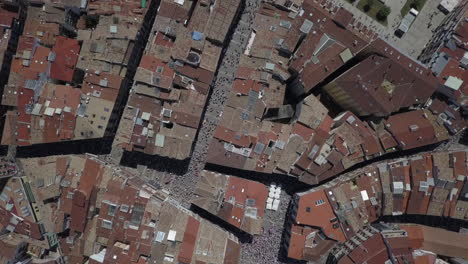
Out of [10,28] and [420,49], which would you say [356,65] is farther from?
[10,28]

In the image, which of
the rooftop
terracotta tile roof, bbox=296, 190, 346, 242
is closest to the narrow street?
the rooftop

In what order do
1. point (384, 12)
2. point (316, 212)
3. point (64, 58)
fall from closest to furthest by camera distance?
point (316, 212) < point (64, 58) < point (384, 12)

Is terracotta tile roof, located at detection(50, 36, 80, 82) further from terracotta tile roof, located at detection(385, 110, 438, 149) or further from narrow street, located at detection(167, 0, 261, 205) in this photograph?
terracotta tile roof, located at detection(385, 110, 438, 149)

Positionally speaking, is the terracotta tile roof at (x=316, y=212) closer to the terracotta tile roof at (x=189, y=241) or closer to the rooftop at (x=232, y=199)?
the rooftop at (x=232, y=199)

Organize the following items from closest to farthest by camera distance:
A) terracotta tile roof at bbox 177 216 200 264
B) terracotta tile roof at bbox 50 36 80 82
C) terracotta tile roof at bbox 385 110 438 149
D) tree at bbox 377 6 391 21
A: 1. terracotta tile roof at bbox 177 216 200 264
2. terracotta tile roof at bbox 385 110 438 149
3. terracotta tile roof at bbox 50 36 80 82
4. tree at bbox 377 6 391 21

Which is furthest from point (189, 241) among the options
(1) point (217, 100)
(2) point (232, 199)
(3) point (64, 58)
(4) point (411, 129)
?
(4) point (411, 129)

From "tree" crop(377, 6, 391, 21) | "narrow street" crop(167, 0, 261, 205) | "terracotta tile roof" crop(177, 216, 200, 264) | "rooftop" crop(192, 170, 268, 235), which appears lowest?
"terracotta tile roof" crop(177, 216, 200, 264)

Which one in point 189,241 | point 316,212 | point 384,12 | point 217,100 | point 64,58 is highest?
point 384,12

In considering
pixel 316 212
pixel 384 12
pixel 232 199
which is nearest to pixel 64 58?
pixel 232 199

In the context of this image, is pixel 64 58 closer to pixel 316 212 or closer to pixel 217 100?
pixel 217 100

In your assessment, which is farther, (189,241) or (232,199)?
(232,199)

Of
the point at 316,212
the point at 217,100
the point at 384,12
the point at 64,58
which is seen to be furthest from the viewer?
the point at 217,100

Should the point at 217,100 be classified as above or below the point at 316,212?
above
